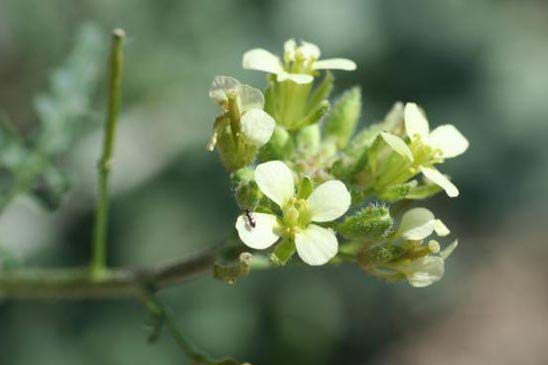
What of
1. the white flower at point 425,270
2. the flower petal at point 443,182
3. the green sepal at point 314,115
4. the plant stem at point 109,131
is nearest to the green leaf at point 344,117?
the green sepal at point 314,115

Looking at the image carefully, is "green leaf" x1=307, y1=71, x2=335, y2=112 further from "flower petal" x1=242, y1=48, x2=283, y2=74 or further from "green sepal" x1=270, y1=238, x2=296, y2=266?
"green sepal" x1=270, y1=238, x2=296, y2=266

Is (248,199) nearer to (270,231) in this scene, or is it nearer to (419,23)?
(270,231)

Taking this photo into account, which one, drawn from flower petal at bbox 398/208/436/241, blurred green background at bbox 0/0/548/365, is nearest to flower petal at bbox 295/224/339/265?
flower petal at bbox 398/208/436/241

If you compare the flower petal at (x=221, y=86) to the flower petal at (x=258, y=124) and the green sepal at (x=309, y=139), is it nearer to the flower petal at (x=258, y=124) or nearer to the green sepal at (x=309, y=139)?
the flower petal at (x=258, y=124)

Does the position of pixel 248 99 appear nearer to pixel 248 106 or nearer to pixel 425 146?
pixel 248 106

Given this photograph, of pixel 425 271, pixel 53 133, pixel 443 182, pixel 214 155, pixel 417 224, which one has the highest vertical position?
pixel 443 182

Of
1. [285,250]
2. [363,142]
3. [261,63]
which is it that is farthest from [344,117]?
[285,250]

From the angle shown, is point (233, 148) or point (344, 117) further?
point (344, 117)
